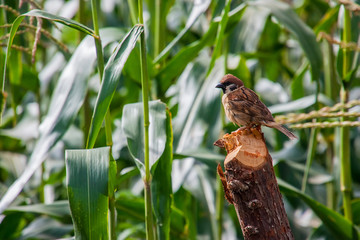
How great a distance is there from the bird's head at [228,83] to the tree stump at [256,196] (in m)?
0.79

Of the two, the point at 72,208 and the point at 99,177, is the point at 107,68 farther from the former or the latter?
the point at 72,208

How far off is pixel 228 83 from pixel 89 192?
3.55 ft

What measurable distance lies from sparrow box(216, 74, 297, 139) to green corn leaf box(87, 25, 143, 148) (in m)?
0.81

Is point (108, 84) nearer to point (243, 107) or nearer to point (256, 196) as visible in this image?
point (256, 196)

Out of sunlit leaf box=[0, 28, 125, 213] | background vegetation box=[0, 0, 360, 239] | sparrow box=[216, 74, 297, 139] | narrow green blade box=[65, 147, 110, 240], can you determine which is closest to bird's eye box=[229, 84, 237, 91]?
sparrow box=[216, 74, 297, 139]

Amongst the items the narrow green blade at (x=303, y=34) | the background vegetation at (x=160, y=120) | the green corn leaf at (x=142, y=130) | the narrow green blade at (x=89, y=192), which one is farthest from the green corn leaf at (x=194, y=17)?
the narrow green blade at (x=89, y=192)

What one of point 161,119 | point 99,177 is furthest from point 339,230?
point 99,177

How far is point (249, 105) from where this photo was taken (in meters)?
2.39

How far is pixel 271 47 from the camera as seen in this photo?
3.79 m

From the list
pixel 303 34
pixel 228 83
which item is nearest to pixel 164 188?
pixel 228 83

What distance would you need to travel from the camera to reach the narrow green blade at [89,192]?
163 centimetres

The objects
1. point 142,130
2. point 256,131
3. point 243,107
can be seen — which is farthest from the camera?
point 243,107

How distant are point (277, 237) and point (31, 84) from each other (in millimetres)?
2254

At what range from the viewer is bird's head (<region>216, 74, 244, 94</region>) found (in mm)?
2465
